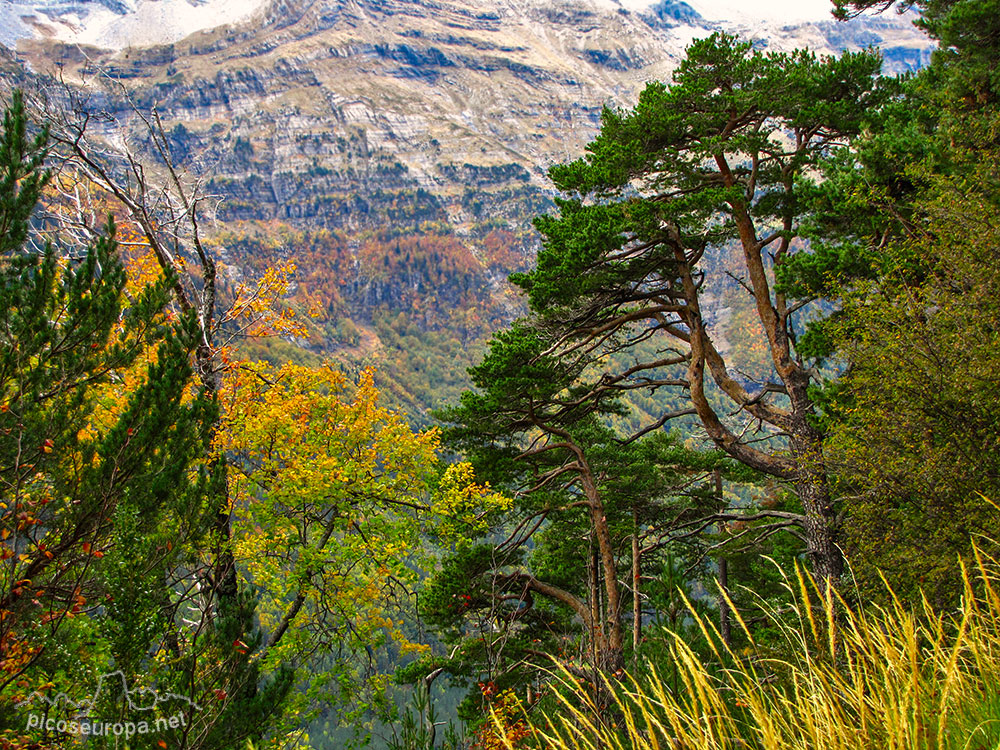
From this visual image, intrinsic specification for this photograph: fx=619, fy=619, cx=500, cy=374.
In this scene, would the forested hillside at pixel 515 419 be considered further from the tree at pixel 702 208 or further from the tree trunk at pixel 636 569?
the tree trunk at pixel 636 569

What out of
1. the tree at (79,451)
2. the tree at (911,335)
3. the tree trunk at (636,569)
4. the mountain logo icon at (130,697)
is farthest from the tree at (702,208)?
the mountain logo icon at (130,697)

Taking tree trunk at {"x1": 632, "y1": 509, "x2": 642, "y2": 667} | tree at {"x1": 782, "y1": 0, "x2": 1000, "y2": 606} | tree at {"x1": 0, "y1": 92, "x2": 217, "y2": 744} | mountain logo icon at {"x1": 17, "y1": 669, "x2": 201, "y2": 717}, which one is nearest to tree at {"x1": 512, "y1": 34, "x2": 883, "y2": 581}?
tree at {"x1": 782, "y1": 0, "x2": 1000, "y2": 606}

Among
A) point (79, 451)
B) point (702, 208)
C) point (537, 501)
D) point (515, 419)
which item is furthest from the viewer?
point (537, 501)

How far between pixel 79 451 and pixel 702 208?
8378 mm

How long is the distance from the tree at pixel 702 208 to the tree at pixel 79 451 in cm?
550

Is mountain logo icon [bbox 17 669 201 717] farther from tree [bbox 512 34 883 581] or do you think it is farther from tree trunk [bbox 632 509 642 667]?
tree [bbox 512 34 883 581]

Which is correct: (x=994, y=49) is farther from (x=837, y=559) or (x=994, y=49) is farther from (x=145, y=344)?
(x=145, y=344)

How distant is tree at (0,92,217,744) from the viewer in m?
4.40

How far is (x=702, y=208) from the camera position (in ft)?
30.0

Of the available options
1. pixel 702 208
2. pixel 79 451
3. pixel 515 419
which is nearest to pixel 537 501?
pixel 515 419

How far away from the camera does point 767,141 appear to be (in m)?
9.23

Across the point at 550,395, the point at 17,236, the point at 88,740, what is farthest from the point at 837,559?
the point at 17,236

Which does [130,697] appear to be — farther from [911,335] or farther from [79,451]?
[911,335]

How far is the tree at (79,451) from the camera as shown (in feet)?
14.4
